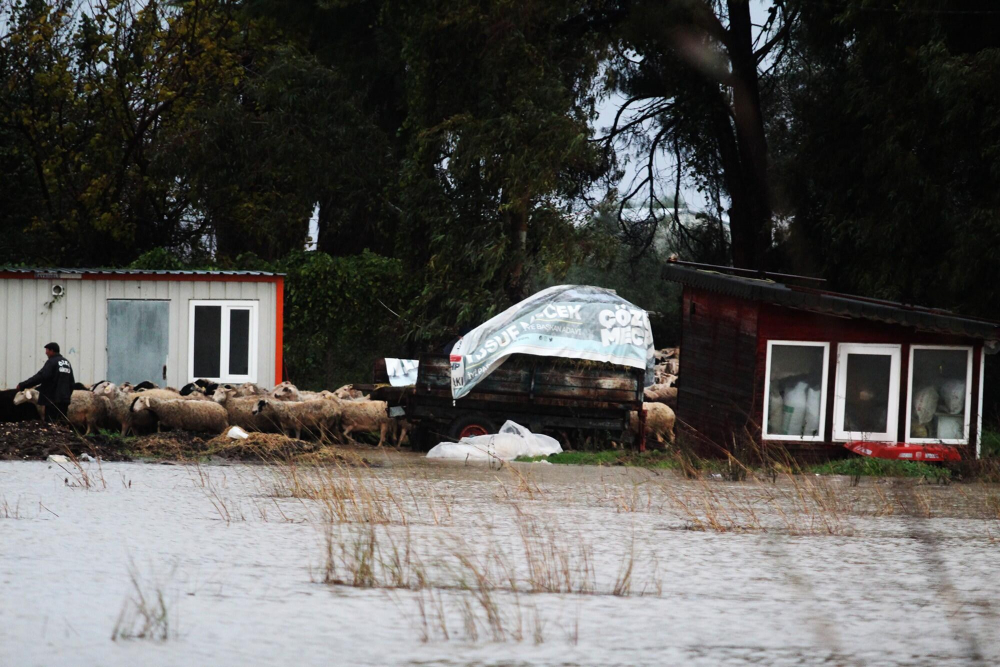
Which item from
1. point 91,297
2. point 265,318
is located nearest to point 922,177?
point 265,318

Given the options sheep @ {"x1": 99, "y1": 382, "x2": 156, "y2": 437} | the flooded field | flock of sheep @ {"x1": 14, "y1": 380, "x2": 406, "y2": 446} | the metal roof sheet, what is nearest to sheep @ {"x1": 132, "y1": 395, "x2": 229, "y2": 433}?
flock of sheep @ {"x1": 14, "y1": 380, "x2": 406, "y2": 446}

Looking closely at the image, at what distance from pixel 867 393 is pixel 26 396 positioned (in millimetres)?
12433

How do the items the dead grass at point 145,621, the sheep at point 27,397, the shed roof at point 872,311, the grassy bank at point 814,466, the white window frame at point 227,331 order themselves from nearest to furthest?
the dead grass at point 145,621, the grassy bank at point 814,466, the shed roof at point 872,311, the sheep at point 27,397, the white window frame at point 227,331

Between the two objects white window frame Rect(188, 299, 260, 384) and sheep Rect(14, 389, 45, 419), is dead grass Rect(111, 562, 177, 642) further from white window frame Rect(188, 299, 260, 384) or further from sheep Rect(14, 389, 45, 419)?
white window frame Rect(188, 299, 260, 384)

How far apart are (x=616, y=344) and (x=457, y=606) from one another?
511 inches

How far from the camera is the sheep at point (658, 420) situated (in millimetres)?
21312

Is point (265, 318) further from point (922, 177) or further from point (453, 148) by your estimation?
point (922, 177)

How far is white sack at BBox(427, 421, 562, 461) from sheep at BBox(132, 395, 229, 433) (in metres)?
3.74

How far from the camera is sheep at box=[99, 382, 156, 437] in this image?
20.7 metres

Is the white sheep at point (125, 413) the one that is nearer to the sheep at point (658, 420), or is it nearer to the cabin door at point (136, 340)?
the cabin door at point (136, 340)

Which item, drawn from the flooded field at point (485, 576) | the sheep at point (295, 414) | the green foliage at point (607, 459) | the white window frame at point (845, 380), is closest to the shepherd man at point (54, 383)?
the sheep at point (295, 414)

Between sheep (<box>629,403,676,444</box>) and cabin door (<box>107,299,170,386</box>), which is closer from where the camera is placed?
sheep (<box>629,403,676,444</box>)

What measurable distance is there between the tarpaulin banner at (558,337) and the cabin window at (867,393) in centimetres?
313

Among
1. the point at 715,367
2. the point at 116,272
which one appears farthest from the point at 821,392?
the point at 116,272
